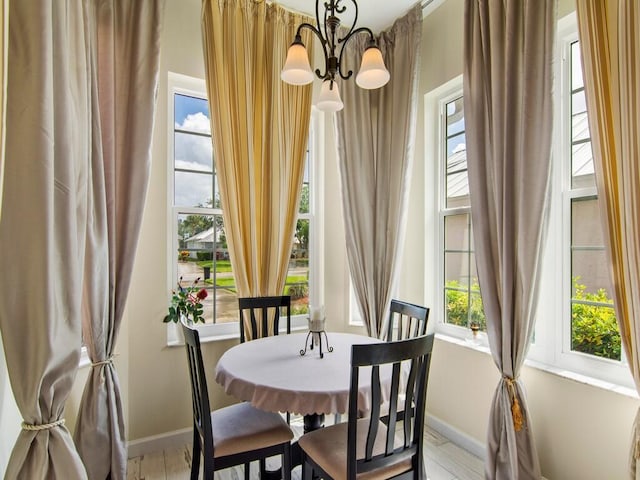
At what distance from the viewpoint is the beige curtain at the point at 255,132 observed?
249 cm

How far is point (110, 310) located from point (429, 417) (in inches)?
94.0

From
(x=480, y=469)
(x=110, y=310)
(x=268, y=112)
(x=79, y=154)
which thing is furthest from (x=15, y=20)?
(x=480, y=469)

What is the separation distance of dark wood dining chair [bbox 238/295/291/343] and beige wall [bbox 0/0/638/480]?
0.79 feet

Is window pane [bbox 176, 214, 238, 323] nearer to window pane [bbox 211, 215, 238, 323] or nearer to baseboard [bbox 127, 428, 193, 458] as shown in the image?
window pane [bbox 211, 215, 238, 323]

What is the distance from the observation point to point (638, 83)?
1.40m

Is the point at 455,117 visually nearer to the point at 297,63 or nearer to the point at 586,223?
the point at 586,223

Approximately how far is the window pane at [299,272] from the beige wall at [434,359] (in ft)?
2.31

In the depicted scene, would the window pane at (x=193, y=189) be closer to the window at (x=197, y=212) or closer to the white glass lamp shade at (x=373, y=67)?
the window at (x=197, y=212)

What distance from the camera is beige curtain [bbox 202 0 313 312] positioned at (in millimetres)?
2494

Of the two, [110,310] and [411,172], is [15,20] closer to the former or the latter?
[110,310]

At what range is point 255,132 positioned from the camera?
266cm

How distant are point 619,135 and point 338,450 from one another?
1852 mm

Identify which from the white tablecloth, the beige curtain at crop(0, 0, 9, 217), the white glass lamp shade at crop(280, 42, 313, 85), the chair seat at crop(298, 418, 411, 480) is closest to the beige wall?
the white tablecloth

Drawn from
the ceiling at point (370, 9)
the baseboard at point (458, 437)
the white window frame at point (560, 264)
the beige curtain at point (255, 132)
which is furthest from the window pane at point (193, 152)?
the baseboard at point (458, 437)
